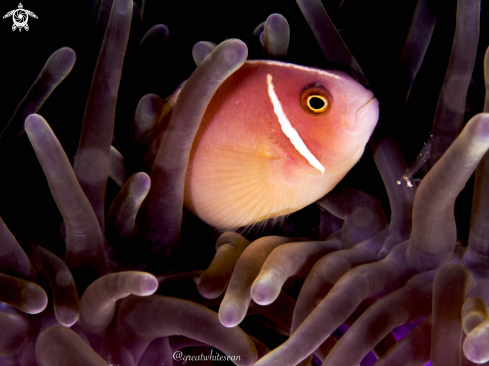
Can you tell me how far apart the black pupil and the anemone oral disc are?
75mm

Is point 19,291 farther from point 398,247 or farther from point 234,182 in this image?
point 398,247

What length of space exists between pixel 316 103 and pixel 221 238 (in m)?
0.43

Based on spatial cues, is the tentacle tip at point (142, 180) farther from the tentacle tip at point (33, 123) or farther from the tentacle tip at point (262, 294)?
the tentacle tip at point (262, 294)

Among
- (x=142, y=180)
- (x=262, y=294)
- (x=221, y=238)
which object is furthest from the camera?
(x=221, y=238)

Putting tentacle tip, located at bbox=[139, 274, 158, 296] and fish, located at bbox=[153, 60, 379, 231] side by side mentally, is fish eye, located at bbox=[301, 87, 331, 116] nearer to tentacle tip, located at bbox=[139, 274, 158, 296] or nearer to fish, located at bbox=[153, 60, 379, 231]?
fish, located at bbox=[153, 60, 379, 231]

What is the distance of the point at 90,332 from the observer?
817 mm

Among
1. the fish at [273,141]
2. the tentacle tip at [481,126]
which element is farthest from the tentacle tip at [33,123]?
the tentacle tip at [481,126]

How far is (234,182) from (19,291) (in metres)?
0.54

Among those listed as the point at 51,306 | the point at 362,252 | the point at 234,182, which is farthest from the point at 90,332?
the point at 362,252

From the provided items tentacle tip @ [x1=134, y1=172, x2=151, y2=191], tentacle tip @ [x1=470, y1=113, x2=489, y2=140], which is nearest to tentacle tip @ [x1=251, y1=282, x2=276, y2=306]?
Answer: tentacle tip @ [x1=134, y1=172, x2=151, y2=191]

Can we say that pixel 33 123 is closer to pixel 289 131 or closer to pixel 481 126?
pixel 289 131

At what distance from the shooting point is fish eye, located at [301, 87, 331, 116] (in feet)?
3.34

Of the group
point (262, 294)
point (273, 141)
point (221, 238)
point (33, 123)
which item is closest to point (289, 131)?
point (273, 141)

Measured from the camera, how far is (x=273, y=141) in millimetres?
1047
